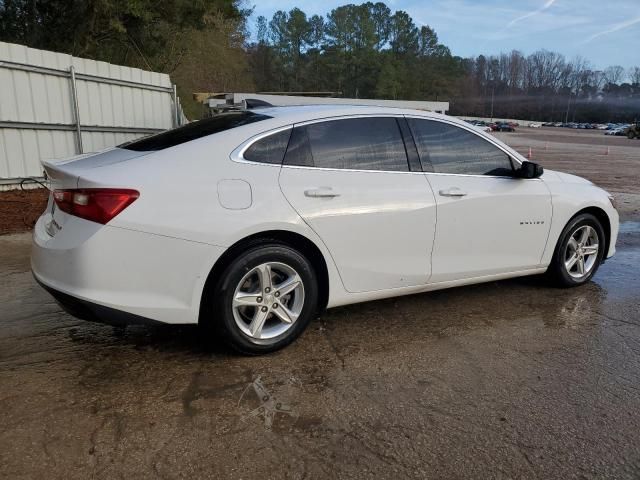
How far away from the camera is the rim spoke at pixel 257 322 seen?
3.44 m

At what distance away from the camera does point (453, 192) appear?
13.5ft

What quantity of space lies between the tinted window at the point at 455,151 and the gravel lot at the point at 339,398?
1.19 m

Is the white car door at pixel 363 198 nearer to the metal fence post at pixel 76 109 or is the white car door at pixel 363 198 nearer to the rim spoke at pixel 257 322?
the rim spoke at pixel 257 322

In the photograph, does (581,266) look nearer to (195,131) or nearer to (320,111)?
(320,111)

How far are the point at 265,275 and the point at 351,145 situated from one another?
1.15 meters

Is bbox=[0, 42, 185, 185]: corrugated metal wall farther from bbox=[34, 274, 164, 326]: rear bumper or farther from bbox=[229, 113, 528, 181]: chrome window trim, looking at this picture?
bbox=[229, 113, 528, 181]: chrome window trim

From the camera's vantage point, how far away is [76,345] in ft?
11.9

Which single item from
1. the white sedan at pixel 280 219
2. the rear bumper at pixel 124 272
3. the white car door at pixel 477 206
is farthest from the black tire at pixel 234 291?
the white car door at pixel 477 206

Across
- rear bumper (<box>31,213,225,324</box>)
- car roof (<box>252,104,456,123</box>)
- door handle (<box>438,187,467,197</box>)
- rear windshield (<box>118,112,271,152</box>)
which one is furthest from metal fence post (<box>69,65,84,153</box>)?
door handle (<box>438,187,467,197</box>)

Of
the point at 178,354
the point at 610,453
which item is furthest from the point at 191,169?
→ the point at 610,453

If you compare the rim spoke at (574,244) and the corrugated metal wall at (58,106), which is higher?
the corrugated metal wall at (58,106)

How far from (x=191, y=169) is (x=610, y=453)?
8.81 ft

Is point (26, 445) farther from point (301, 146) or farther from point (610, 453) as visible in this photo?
point (610, 453)

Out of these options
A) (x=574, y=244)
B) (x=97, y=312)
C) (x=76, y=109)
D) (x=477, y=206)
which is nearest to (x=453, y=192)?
(x=477, y=206)
